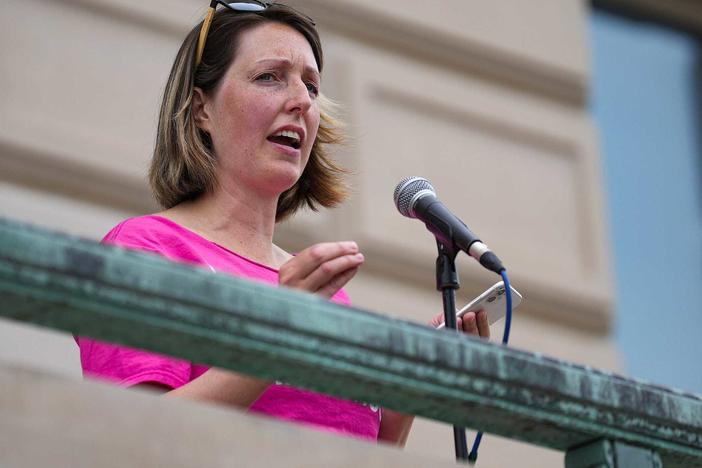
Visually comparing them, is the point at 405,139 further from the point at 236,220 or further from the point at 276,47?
the point at 236,220

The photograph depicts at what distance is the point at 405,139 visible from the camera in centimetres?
571

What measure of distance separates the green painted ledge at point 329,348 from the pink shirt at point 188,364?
1.96 ft

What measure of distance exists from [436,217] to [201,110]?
60cm

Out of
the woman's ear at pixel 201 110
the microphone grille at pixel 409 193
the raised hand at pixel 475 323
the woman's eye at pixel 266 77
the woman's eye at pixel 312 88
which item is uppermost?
the woman's eye at pixel 312 88

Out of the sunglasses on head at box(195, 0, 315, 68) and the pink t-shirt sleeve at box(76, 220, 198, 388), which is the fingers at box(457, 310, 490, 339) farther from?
the sunglasses on head at box(195, 0, 315, 68)

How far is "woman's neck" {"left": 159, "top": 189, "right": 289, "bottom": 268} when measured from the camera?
8.89ft

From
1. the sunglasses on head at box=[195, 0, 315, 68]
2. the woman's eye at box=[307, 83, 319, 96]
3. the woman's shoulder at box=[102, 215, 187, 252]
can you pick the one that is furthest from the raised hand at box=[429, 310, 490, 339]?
the sunglasses on head at box=[195, 0, 315, 68]

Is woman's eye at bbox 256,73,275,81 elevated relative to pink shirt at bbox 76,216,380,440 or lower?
elevated

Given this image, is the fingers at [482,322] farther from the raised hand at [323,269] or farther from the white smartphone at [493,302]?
the raised hand at [323,269]

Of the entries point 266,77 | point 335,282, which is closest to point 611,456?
point 335,282

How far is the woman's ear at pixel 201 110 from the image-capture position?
288 centimetres

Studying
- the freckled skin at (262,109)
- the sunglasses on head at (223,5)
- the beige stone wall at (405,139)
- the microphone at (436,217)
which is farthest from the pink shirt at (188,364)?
the beige stone wall at (405,139)

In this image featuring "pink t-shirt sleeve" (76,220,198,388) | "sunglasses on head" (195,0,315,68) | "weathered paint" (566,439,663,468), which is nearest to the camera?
"weathered paint" (566,439,663,468)

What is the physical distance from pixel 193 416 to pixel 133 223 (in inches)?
38.5
